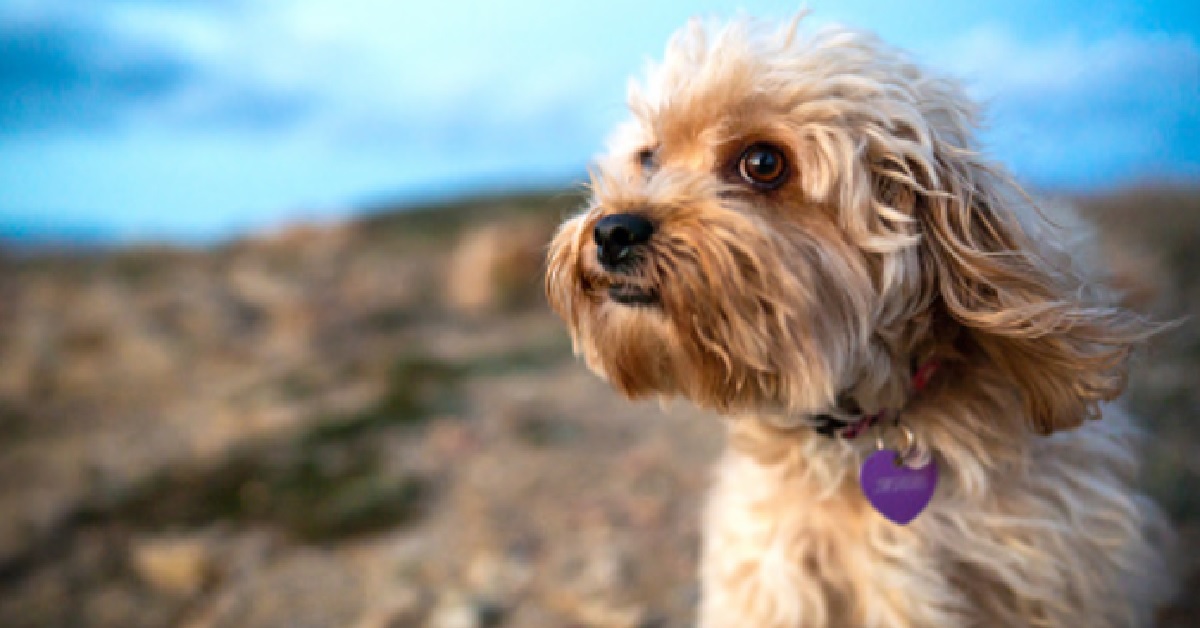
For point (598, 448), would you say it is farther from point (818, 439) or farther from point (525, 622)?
point (818, 439)

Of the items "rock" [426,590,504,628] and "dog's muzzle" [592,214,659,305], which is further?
"rock" [426,590,504,628]

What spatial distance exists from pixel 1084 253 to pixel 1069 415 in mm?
670

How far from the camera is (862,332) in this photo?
82.1 inches

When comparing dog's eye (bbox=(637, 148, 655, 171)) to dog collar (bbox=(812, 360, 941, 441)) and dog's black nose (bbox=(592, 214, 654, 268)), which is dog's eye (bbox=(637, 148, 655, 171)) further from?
dog collar (bbox=(812, 360, 941, 441))

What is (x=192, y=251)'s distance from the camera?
13.3 metres

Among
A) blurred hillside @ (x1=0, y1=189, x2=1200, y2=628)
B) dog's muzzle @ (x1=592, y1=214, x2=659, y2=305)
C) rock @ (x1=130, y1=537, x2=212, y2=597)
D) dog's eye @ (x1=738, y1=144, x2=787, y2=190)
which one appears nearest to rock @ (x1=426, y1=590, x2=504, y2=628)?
blurred hillside @ (x1=0, y1=189, x2=1200, y2=628)

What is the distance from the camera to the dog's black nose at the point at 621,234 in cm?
205

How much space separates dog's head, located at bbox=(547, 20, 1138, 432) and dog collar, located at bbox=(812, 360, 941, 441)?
0.14 feet

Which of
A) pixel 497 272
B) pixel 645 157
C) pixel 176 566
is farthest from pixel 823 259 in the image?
pixel 497 272

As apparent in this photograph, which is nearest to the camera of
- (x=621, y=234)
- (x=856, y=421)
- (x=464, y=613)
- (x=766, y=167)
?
(x=621, y=234)

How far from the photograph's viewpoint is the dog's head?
2043 millimetres

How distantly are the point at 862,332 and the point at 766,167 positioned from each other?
0.50m

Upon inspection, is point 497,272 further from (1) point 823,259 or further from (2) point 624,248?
(1) point 823,259

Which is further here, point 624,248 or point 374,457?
point 374,457
